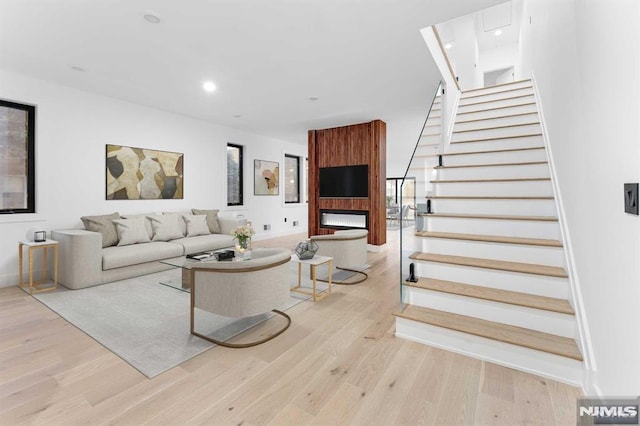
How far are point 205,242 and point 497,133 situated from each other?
492 cm

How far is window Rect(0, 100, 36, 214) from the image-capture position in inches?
153

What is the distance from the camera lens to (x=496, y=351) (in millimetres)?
2074

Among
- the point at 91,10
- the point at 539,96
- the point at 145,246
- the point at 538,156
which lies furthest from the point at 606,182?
the point at 145,246

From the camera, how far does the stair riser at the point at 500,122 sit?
14.0ft

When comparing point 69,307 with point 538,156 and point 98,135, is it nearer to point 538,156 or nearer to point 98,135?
point 98,135

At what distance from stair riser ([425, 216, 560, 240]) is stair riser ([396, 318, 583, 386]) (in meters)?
1.16

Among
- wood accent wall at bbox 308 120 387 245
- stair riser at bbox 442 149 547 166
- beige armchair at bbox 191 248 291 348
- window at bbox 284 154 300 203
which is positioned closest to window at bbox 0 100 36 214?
beige armchair at bbox 191 248 291 348

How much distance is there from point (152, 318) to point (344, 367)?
6.46ft

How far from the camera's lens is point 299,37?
3.02 m

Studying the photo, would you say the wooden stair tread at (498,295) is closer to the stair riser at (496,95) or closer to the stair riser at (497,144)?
the stair riser at (497,144)

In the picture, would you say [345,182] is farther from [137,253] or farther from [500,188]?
[137,253]

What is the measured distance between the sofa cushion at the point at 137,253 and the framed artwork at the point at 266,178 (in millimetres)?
3322

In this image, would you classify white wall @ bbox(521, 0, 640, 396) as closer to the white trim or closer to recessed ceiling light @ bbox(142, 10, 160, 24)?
the white trim

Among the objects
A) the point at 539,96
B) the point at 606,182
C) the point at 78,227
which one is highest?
the point at 539,96
